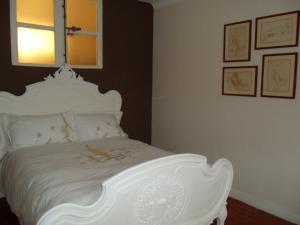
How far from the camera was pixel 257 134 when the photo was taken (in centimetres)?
285

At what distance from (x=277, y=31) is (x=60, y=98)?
7.84 feet

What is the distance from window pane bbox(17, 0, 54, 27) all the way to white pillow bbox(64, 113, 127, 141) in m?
1.09

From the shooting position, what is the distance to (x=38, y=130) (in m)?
2.80

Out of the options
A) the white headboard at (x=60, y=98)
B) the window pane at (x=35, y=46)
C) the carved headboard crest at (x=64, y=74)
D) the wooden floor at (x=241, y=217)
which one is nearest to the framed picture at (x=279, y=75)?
the wooden floor at (x=241, y=217)

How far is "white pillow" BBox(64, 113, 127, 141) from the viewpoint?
3.09m

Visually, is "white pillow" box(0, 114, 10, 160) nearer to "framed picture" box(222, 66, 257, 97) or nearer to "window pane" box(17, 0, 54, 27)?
"window pane" box(17, 0, 54, 27)

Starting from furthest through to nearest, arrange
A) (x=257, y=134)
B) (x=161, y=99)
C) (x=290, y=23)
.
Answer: (x=161, y=99)
(x=257, y=134)
(x=290, y=23)

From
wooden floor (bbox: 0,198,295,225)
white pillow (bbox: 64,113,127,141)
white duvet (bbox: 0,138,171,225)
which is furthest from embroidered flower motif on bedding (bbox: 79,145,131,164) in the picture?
wooden floor (bbox: 0,198,295,225)

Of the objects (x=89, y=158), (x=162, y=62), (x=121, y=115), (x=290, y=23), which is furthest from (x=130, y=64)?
(x=290, y=23)

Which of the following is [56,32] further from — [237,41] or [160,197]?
[160,197]

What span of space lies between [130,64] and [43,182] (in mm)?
2291

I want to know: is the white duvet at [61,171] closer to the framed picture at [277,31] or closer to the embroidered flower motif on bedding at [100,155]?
the embroidered flower motif on bedding at [100,155]

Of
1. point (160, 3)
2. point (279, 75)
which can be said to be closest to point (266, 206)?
point (279, 75)

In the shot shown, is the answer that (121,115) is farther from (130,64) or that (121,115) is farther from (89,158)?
(89,158)
